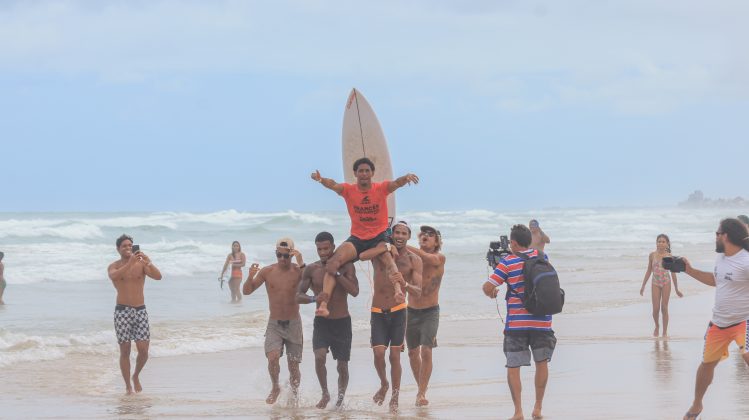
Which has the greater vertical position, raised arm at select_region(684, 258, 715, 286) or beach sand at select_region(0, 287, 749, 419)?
raised arm at select_region(684, 258, 715, 286)

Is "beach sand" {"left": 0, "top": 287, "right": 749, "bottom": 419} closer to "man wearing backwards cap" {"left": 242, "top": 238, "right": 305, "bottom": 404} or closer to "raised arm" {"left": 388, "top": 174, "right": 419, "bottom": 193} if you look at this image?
"man wearing backwards cap" {"left": 242, "top": 238, "right": 305, "bottom": 404}

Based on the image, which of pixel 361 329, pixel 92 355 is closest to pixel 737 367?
pixel 361 329

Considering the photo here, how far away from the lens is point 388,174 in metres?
11.6

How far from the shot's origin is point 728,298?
7031 mm

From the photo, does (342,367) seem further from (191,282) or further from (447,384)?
(191,282)

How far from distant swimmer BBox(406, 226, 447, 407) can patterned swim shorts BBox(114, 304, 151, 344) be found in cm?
280

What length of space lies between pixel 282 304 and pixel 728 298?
3.85 metres

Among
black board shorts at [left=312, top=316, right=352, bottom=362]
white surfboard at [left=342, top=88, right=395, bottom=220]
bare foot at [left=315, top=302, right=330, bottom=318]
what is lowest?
black board shorts at [left=312, top=316, right=352, bottom=362]

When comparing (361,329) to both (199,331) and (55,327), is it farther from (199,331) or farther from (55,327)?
(55,327)

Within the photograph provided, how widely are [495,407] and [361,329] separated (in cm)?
760

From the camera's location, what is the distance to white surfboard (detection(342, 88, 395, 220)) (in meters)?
11.8

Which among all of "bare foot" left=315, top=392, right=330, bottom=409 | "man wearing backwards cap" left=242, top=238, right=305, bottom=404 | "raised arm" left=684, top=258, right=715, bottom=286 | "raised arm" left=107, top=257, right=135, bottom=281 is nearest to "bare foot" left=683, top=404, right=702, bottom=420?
"raised arm" left=684, top=258, right=715, bottom=286

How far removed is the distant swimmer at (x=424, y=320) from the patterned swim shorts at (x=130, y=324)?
2803 mm

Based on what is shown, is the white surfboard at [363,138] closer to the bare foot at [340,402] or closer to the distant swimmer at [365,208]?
the distant swimmer at [365,208]
